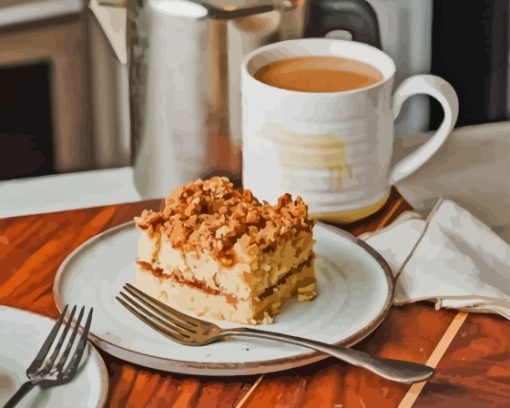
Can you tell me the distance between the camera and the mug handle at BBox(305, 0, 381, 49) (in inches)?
46.5

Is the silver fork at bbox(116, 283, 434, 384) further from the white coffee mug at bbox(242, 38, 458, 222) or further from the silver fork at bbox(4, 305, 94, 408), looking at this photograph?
the white coffee mug at bbox(242, 38, 458, 222)

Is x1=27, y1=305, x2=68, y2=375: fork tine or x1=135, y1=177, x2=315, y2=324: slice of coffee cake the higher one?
x1=135, y1=177, x2=315, y2=324: slice of coffee cake

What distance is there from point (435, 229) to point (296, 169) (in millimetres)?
139

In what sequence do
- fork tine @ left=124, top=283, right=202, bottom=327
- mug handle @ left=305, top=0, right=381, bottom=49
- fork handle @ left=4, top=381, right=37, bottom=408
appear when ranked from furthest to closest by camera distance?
mug handle @ left=305, top=0, right=381, bottom=49
fork tine @ left=124, top=283, right=202, bottom=327
fork handle @ left=4, top=381, right=37, bottom=408

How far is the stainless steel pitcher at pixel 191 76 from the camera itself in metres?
0.94

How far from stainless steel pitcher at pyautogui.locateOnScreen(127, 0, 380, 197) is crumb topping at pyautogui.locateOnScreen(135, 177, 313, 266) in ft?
0.57

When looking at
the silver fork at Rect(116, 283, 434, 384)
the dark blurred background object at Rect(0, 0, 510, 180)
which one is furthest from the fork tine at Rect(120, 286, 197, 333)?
the dark blurred background object at Rect(0, 0, 510, 180)

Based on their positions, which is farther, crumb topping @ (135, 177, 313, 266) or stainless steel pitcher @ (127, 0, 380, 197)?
stainless steel pitcher @ (127, 0, 380, 197)

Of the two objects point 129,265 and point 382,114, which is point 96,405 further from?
point 382,114

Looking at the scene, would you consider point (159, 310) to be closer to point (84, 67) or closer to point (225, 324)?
point (225, 324)

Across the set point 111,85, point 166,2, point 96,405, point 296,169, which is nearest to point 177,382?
point 96,405

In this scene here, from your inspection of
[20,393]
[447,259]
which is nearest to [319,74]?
[447,259]

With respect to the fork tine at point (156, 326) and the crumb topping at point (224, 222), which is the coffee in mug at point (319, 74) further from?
the fork tine at point (156, 326)

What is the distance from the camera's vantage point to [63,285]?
80cm
